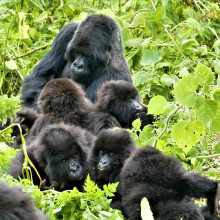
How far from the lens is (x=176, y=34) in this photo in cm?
877

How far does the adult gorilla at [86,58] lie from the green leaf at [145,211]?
11.0ft

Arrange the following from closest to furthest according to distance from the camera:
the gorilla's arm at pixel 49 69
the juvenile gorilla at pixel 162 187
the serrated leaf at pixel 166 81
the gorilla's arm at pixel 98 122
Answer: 1. the juvenile gorilla at pixel 162 187
2. the gorilla's arm at pixel 98 122
3. the serrated leaf at pixel 166 81
4. the gorilla's arm at pixel 49 69

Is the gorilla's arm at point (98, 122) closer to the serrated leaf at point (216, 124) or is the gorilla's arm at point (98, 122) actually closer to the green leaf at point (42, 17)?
the serrated leaf at point (216, 124)

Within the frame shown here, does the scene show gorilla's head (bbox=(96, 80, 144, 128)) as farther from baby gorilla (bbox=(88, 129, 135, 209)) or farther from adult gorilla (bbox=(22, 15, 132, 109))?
baby gorilla (bbox=(88, 129, 135, 209))

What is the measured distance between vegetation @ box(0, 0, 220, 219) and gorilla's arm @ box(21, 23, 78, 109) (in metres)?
0.33

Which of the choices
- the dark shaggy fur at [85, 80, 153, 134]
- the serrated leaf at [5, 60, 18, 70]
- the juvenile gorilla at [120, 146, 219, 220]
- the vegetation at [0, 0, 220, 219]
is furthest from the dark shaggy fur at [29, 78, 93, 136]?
the juvenile gorilla at [120, 146, 219, 220]

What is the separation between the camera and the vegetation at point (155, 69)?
14.4 feet

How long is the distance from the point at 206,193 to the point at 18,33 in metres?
4.86

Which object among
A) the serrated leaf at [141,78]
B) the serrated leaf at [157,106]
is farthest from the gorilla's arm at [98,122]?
the serrated leaf at [141,78]

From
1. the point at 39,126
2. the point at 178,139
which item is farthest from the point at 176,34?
the point at 178,139

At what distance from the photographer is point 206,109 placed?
4402 millimetres

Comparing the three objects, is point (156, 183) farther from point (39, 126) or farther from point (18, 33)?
point (18, 33)

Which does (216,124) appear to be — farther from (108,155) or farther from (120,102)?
(120,102)

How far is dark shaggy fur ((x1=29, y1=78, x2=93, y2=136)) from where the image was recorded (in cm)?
577
